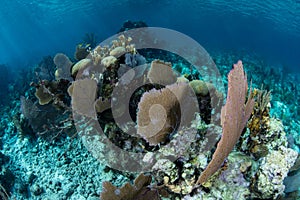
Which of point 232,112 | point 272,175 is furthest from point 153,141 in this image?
point 272,175

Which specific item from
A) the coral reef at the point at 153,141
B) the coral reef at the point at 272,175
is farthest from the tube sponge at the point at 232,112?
the coral reef at the point at 272,175

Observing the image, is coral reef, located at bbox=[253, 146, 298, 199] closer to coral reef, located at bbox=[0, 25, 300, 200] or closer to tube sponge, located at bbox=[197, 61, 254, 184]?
coral reef, located at bbox=[0, 25, 300, 200]

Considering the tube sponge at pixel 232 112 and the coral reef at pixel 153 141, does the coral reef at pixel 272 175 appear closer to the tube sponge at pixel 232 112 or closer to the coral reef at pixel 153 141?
the coral reef at pixel 153 141

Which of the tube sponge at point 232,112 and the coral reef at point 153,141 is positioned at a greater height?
the tube sponge at point 232,112

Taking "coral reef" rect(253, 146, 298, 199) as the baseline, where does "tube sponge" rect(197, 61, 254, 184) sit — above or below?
above

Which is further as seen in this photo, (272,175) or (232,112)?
(272,175)

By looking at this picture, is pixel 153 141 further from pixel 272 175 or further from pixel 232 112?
pixel 272 175

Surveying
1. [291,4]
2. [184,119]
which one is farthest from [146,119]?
[291,4]

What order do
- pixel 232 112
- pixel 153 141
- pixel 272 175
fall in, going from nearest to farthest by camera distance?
pixel 232 112 → pixel 272 175 → pixel 153 141

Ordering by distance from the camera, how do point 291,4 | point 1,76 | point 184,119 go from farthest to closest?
1. point 291,4
2. point 1,76
3. point 184,119

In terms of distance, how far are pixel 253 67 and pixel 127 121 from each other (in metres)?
10.5

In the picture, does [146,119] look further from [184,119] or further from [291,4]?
[291,4]

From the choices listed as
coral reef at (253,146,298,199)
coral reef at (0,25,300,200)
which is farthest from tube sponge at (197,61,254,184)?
coral reef at (253,146,298,199)

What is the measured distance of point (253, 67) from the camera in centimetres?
1227
